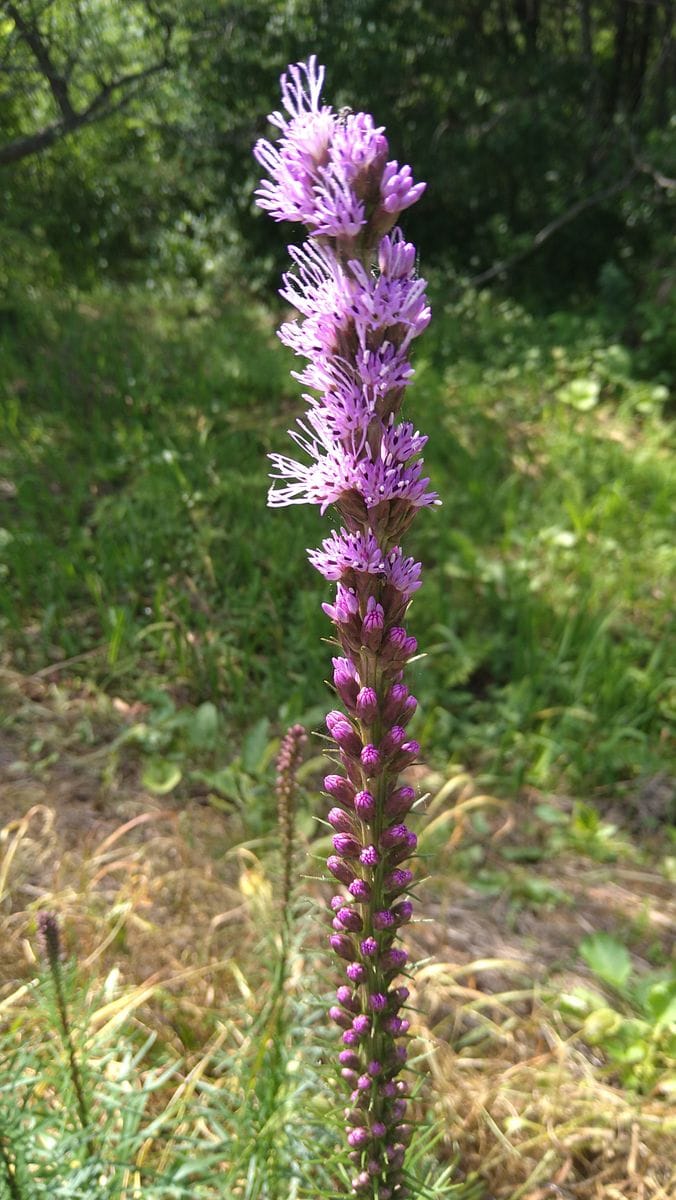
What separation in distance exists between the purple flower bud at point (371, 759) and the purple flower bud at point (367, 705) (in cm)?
3

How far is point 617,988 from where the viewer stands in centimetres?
240

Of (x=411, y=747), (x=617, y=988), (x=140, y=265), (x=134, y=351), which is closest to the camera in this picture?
(x=411, y=747)

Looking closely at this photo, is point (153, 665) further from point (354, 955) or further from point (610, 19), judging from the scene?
point (610, 19)

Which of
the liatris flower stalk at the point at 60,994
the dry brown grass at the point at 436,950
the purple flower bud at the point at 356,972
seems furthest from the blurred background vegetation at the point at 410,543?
the purple flower bud at the point at 356,972

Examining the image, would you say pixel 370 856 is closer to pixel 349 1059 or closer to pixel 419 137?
pixel 349 1059

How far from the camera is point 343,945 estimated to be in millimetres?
1127

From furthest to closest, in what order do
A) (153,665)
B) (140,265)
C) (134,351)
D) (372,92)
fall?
(140,265)
(372,92)
(134,351)
(153,665)

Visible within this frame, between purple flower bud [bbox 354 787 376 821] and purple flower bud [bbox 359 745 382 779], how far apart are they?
0.09 feet

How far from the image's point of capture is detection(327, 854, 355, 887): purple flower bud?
110cm

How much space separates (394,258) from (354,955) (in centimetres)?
90

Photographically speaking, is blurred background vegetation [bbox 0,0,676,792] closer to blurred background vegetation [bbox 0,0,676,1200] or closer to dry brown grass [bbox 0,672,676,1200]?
blurred background vegetation [bbox 0,0,676,1200]

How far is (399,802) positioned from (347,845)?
9cm

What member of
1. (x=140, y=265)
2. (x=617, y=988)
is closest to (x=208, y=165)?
(x=140, y=265)

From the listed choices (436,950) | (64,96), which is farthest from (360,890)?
(64,96)
